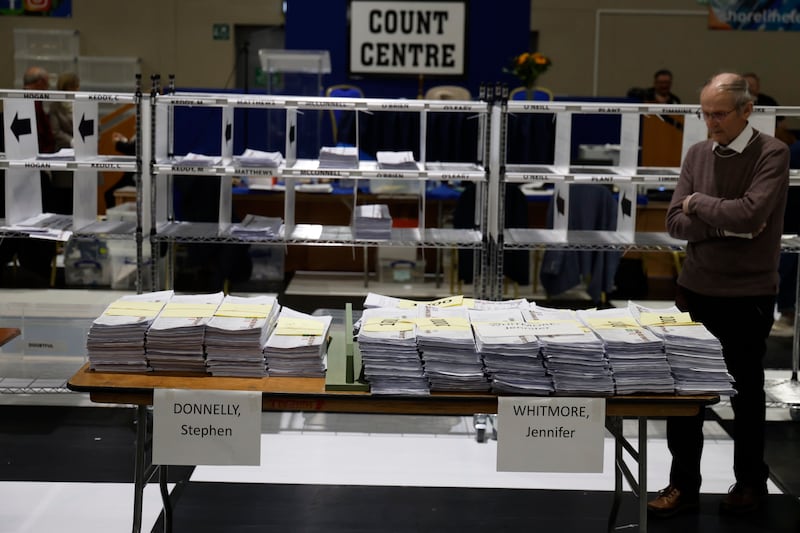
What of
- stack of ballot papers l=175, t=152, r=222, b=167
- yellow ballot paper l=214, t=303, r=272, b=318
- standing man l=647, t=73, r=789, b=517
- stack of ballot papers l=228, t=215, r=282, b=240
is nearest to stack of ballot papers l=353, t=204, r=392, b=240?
stack of ballot papers l=228, t=215, r=282, b=240

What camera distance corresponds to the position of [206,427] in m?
2.71

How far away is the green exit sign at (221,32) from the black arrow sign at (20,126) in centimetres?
932

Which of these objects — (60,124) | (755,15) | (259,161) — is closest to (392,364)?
(259,161)

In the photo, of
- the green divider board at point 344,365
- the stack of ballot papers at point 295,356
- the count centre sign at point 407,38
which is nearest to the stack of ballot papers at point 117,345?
the stack of ballot papers at point 295,356

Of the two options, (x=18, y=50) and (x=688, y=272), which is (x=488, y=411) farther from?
(x=18, y=50)

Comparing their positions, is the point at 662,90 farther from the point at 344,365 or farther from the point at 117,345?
the point at 117,345

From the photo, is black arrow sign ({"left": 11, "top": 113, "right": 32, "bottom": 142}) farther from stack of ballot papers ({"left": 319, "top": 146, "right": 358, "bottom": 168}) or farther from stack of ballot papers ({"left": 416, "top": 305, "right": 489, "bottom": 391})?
stack of ballot papers ({"left": 416, "top": 305, "right": 489, "bottom": 391})

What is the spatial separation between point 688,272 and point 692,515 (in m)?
0.93

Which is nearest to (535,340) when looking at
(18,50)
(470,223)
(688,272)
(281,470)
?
(688,272)

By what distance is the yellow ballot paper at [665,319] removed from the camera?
9.66ft

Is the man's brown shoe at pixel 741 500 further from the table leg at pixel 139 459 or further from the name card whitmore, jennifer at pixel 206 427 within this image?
the table leg at pixel 139 459

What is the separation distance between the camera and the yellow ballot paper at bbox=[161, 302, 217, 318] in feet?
9.49

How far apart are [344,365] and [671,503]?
1.56m

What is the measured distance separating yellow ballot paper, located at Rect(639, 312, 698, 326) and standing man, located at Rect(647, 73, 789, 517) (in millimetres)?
606
